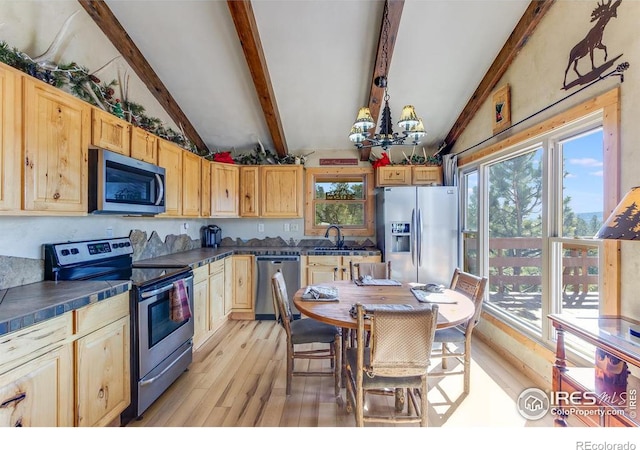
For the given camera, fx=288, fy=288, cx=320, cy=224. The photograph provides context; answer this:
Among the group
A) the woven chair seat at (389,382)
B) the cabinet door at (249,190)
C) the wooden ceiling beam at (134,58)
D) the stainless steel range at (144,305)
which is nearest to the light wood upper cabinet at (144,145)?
the stainless steel range at (144,305)

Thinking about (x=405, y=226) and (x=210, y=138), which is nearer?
(x=405, y=226)

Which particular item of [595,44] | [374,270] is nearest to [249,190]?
[374,270]

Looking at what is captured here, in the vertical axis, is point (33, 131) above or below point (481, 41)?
below

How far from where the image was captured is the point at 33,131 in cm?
162

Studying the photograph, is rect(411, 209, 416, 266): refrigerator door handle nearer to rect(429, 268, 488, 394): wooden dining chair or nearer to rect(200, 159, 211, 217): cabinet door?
rect(429, 268, 488, 394): wooden dining chair

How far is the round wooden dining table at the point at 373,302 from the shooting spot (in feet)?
5.57

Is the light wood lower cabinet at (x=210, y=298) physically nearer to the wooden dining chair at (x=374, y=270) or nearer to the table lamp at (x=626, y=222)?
the wooden dining chair at (x=374, y=270)

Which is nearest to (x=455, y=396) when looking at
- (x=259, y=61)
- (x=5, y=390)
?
(x=5, y=390)

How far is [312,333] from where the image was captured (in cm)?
227

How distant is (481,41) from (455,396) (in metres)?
3.18

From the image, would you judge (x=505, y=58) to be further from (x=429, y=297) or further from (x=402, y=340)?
(x=402, y=340)

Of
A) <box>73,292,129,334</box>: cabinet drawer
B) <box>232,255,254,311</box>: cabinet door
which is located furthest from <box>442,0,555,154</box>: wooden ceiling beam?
<box>73,292,129,334</box>: cabinet drawer

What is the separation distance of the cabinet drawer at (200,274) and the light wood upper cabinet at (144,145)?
1.11m

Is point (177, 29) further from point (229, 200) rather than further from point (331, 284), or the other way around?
point (331, 284)
